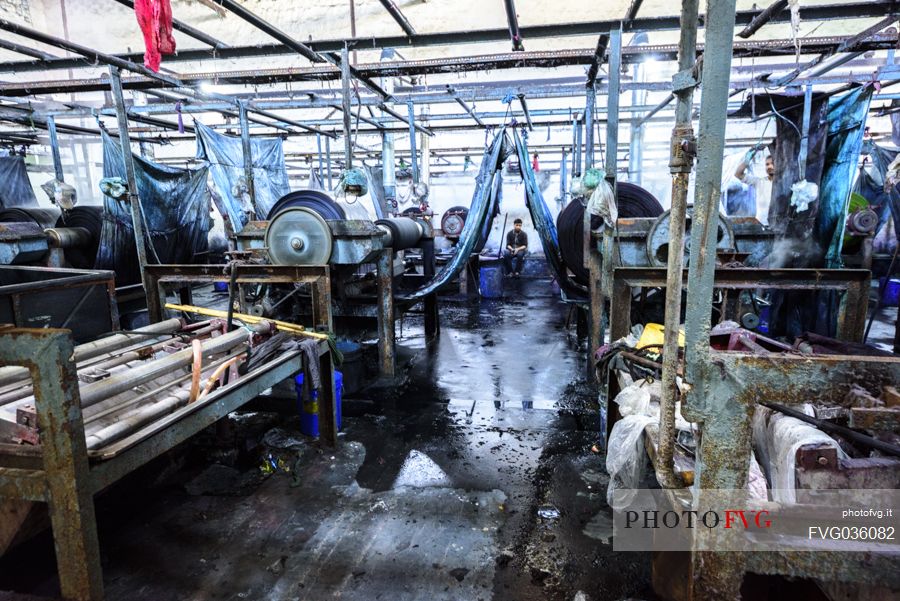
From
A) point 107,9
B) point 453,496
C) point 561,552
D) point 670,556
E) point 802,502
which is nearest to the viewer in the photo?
point 802,502

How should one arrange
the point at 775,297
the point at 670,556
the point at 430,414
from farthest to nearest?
1. the point at 775,297
2. the point at 430,414
3. the point at 670,556

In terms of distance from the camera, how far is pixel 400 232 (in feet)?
23.0

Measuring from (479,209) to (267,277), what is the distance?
10.7 ft

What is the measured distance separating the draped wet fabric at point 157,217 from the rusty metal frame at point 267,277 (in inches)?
92.6

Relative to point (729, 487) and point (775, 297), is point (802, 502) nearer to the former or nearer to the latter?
point (729, 487)

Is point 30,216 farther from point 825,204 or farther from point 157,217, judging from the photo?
point 825,204

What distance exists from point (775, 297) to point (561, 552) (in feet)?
18.4

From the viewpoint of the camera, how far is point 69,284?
377 cm

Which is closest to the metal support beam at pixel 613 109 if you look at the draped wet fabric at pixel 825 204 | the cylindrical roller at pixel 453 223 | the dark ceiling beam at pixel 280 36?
the draped wet fabric at pixel 825 204

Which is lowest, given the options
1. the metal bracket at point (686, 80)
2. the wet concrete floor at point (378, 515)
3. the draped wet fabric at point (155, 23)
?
the wet concrete floor at point (378, 515)

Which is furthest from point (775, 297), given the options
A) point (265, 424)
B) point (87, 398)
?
point (87, 398)

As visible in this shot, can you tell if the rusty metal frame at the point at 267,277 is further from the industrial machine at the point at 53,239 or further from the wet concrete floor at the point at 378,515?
the industrial machine at the point at 53,239

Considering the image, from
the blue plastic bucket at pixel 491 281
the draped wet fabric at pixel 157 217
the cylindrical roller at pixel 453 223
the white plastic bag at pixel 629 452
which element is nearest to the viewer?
the white plastic bag at pixel 629 452

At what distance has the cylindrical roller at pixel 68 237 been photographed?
6.69 m
